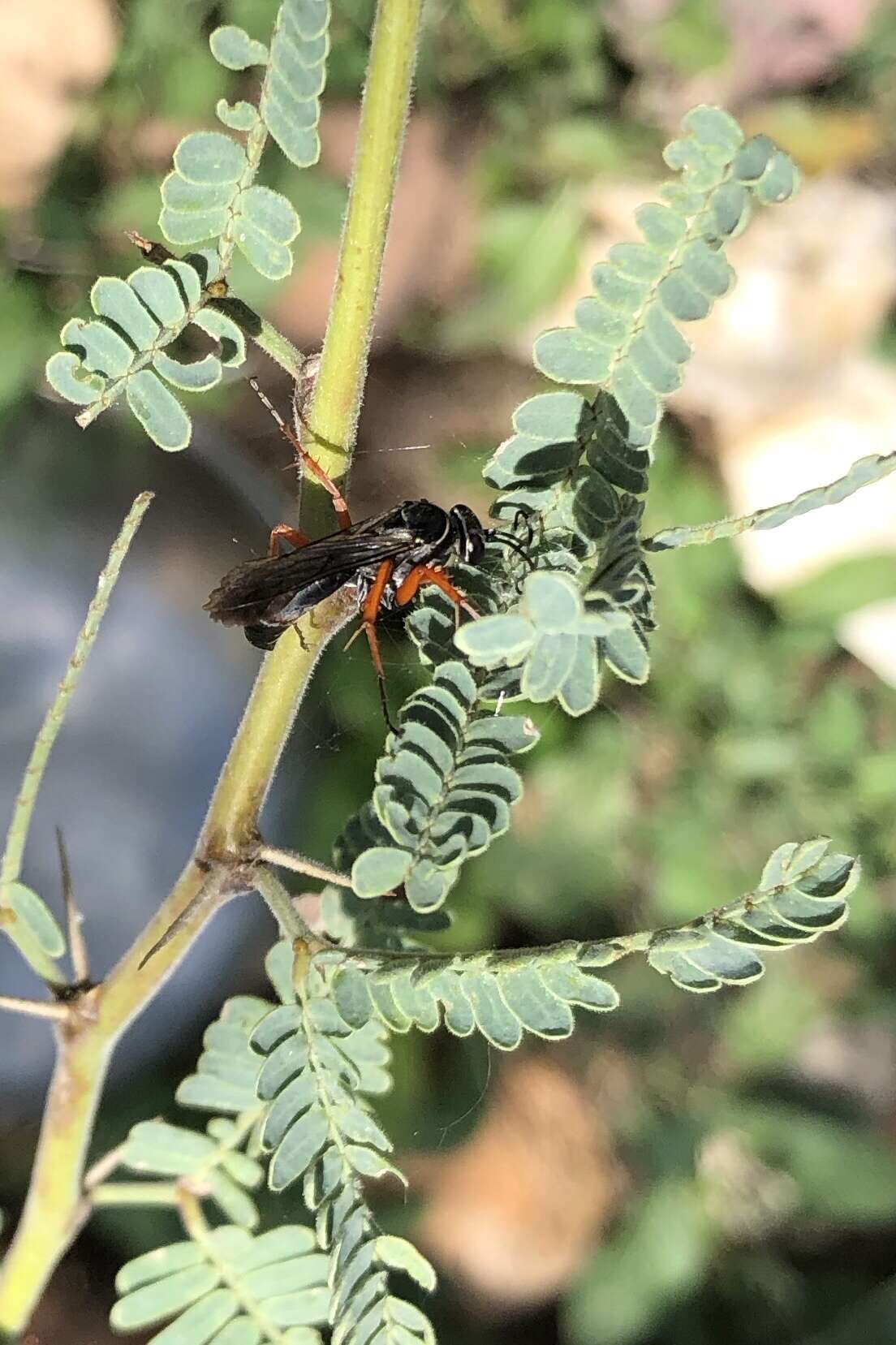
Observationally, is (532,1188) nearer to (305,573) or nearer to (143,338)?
(305,573)

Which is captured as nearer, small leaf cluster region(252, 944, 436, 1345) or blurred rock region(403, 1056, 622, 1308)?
small leaf cluster region(252, 944, 436, 1345)

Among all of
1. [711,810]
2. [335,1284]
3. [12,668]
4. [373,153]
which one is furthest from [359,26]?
[711,810]

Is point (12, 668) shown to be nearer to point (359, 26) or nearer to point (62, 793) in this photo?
point (62, 793)

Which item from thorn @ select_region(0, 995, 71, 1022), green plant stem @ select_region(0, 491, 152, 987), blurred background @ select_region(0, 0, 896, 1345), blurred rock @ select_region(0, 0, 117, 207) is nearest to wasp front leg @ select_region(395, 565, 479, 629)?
green plant stem @ select_region(0, 491, 152, 987)

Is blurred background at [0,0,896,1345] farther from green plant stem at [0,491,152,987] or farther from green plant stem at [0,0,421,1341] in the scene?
green plant stem at [0,491,152,987]

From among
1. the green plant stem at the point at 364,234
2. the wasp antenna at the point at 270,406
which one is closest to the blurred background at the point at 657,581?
the wasp antenna at the point at 270,406

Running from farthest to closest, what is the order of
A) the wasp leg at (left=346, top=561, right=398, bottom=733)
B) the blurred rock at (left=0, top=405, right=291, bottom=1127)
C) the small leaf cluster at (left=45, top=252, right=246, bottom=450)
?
the blurred rock at (left=0, top=405, right=291, bottom=1127)
the wasp leg at (left=346, top=561, right=398, bottom=733)
the small leaf cluster at (left=45, top=252, right=246, bottom=450)

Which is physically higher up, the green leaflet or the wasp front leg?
the green leaflet
